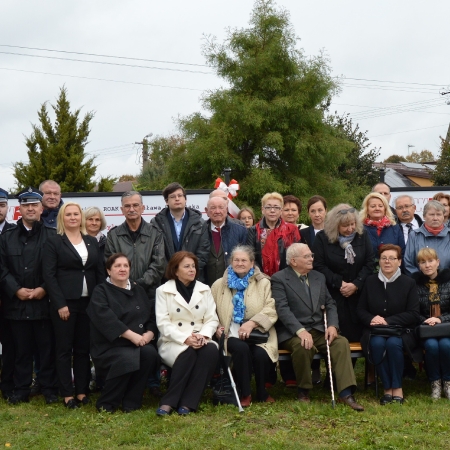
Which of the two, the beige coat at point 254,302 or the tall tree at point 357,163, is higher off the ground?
the tall tree at point 357,163

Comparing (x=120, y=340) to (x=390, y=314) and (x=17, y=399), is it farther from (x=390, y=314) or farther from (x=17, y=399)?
(x=390, y=314)

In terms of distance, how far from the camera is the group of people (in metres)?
6.04

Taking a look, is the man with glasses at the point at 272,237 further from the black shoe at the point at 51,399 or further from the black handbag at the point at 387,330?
the black shoe at the point at 51,399

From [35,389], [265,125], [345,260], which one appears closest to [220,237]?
[345,260]

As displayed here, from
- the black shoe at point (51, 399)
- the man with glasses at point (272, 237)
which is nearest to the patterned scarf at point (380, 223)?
the man with glasses at point (272, 237)

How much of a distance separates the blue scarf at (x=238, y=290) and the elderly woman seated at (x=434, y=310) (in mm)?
1807

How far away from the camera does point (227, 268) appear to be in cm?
Answer: 650

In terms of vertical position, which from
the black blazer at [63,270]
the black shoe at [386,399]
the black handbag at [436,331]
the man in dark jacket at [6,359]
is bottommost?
→ the black shoe at [386,399]

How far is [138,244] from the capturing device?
6.49m

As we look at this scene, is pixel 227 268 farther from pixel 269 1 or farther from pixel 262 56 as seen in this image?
pixel 269 1

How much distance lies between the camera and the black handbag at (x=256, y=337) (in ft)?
20.3

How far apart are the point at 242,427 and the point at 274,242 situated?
2.18m

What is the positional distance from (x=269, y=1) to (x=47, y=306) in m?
20.7

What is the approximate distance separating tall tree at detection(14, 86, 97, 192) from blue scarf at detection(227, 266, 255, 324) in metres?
18.1
